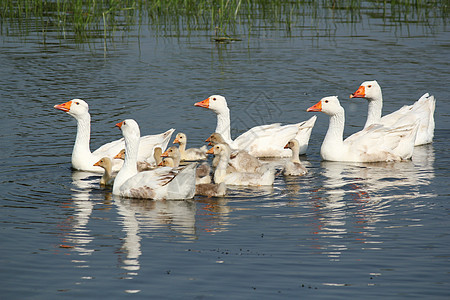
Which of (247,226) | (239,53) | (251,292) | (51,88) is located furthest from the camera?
(239,53)

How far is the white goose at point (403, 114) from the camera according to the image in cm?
1455

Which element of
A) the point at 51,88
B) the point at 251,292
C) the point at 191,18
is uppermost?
the point at 191,18

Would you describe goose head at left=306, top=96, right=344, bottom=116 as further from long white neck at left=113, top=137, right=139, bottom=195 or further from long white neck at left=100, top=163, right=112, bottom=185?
long white neck at left=100, top=163, right=112, bottom=185

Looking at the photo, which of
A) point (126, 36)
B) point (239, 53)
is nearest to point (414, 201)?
point (239, 53)

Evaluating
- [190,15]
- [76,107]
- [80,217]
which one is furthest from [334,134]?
[190,15]

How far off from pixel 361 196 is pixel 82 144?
4818 millimetres

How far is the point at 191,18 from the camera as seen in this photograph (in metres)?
27.3

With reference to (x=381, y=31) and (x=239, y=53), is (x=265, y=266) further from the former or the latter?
(x=381, y=31)

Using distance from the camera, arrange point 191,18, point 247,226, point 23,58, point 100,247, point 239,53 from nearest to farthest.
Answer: point 100,247 → point 247,226 → point 23,58 → point 239,53 → point 191,18

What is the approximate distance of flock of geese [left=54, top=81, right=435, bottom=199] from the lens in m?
10.7

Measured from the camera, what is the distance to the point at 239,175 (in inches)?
453

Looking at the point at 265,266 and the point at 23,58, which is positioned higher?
the point at 23,58

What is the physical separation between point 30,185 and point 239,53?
38.6ft

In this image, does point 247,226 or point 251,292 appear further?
point 247,226
